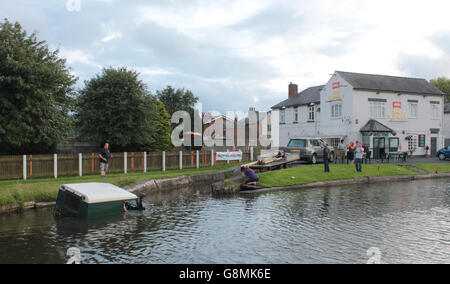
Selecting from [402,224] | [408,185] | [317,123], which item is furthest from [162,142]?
[402,224]

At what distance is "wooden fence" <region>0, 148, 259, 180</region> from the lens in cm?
1952

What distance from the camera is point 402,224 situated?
10.8m

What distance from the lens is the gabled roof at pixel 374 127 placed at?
3497 centimetres

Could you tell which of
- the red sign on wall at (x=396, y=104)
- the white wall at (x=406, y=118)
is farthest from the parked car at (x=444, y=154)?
the red sign on wall at (x=396, y=104)

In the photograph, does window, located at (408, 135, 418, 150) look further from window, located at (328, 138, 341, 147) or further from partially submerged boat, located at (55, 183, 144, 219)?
partially submerged boat, located at (55, 183, 144, 219)

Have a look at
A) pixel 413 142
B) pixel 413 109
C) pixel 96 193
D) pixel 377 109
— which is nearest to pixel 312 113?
pixel 377 109

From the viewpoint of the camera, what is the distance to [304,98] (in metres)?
44.0

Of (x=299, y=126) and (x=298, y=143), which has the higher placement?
(x=299, y=126)

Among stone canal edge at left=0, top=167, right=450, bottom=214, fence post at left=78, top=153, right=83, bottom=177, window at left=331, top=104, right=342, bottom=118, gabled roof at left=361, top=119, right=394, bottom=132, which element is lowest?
stone canal edge at left=0, top=167, right=450, bottom=214

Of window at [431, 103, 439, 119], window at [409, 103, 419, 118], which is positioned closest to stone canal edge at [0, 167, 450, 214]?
window at [409, 103, 419, 118]

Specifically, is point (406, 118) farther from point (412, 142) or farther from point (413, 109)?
point (412, 142)

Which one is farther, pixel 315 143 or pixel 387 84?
pixel 387 84

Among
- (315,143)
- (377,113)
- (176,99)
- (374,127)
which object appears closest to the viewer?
(315,143)

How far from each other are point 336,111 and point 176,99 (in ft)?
103
